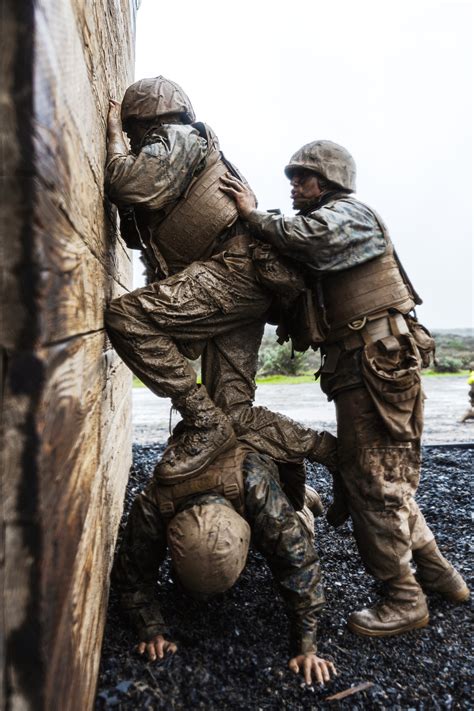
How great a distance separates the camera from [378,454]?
333 cm

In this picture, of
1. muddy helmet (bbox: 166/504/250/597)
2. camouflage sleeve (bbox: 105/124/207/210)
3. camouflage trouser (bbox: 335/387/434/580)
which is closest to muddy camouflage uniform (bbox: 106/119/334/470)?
camouflage sleeve (bbox: 105/124/207/210)

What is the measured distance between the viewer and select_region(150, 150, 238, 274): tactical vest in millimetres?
3340

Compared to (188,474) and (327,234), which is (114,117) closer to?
(327,234)

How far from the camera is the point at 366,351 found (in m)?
3.30

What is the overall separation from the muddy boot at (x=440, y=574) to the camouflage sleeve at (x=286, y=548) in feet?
2.73

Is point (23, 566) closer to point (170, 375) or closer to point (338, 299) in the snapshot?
point (170, 375)

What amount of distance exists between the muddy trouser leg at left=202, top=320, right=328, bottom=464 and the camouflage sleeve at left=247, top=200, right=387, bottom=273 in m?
0.66

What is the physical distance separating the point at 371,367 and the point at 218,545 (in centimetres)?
125

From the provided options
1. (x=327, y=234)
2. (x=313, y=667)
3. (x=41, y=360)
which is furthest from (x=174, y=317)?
(x=313, y=667)

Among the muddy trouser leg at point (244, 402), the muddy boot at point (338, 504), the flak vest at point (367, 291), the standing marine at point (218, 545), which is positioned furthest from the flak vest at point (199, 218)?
the muddy boot at point (338, 504)

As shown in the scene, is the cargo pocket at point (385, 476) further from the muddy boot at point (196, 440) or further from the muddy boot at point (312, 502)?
the muddy boot at point (312, 502)

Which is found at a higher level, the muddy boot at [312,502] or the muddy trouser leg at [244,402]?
the muddy trouser leg at [244,402]

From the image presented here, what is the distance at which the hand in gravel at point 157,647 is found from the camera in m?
2.89

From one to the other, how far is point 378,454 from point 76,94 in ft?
7.90
